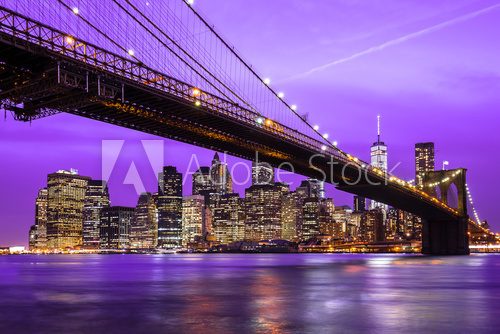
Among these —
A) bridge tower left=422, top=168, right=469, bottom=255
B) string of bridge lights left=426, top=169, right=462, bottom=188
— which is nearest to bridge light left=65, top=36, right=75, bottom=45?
bridge tower left=422, top=168, right=469, bottom=255

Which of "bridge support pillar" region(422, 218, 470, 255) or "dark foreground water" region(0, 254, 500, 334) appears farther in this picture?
"bridge support pillar" region(422, 218, 470, 255)

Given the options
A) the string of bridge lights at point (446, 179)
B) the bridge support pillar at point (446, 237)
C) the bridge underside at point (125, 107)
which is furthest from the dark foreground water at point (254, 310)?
the string of bridge lights at point (446, 179)

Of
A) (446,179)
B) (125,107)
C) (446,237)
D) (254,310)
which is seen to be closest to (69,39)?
(125,107)

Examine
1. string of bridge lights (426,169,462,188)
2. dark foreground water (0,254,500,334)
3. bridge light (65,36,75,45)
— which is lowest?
dark foreground water (0,254,500,334)

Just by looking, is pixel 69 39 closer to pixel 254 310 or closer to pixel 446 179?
pixel 254 310

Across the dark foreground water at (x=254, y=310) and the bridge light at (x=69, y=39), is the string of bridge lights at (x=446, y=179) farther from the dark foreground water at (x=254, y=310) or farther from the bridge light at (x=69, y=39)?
the bridge light at (x=69, y=39)

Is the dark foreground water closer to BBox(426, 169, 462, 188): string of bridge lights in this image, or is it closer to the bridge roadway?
the bridge roadway

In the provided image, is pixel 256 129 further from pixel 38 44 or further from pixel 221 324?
pixel 221 324
